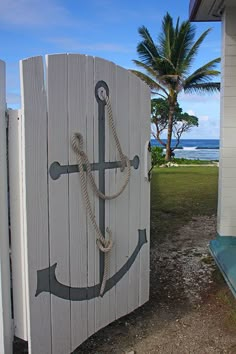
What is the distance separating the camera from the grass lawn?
199 inches

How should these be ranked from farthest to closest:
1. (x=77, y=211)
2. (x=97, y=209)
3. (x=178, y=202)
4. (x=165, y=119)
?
(x=165, y=119) < (x=178, y=202) < (x=97, y=209) < (x=77, y=211)

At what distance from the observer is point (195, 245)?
413cm

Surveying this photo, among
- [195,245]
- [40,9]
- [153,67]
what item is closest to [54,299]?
[195,245]

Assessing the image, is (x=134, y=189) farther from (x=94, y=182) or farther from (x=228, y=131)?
(x=228, y=131)

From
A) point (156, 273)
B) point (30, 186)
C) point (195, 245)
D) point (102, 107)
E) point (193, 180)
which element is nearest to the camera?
point (30, 186)

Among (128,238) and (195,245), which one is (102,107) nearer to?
(128,238)

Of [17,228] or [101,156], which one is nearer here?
[17,228]

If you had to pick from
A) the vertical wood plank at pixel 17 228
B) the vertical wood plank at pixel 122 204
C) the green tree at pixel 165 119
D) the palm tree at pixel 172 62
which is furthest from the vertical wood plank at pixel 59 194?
the green tree at pixel 165 119

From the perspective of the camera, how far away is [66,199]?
1.87 metres

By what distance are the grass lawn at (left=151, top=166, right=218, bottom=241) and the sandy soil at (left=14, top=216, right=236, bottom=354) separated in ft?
3.45

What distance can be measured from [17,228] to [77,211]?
320mm

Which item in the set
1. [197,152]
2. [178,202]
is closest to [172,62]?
[178,202]

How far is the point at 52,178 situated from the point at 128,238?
77cm

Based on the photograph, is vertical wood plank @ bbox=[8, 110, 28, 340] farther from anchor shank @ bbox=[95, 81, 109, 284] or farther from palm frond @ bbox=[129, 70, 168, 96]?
palm frond @ bbox=[129, 70, 168, 96]
